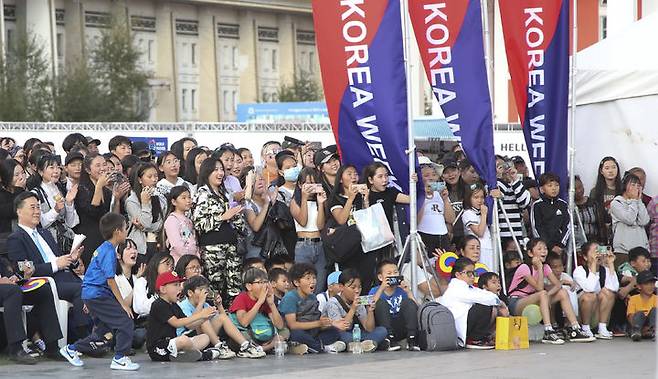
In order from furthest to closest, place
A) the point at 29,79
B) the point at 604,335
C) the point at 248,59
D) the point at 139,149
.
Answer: the point at 248,59, the point at 29,79, the point at 139,149, the point at 604,335

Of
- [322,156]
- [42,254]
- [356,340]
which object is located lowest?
[356,340]

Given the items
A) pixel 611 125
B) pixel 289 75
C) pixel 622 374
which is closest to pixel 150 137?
pixel 611 125

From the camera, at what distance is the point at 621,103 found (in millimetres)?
20766

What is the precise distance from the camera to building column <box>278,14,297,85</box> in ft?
342

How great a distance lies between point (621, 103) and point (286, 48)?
84910mm

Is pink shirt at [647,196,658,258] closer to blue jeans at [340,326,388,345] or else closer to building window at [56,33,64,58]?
blue jeans at [340,326,388,345]

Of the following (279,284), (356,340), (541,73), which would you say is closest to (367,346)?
(356,340)

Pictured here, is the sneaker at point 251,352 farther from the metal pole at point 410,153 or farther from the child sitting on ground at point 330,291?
the metal pole at point 410,153

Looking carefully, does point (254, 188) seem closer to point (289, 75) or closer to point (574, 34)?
point (574, 34)

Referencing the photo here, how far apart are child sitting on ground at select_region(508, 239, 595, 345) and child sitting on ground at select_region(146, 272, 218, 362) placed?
4088 millimetres

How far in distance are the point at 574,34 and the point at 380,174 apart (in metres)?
3.80

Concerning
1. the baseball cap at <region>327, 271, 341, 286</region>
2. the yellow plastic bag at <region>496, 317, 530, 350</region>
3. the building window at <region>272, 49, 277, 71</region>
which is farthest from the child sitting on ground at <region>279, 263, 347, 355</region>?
the building window at <region>272, 49, 277, 71</region>

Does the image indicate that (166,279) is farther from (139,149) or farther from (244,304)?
(139,149)

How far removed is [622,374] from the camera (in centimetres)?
1416
